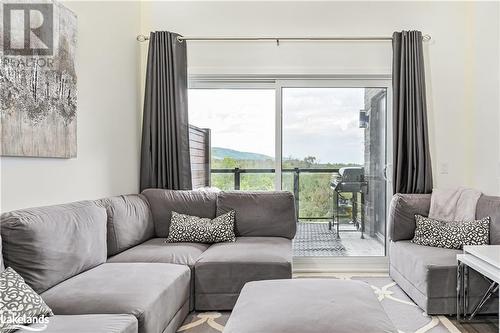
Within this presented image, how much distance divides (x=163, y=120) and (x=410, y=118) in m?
2.44

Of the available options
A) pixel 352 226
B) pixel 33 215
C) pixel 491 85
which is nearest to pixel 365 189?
pixel 352 226

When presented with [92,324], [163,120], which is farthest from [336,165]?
[92,324]

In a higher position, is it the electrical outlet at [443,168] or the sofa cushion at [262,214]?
the electrical outlet at [443,168]

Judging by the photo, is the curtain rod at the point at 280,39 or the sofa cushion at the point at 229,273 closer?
the sofa cushion at the point at 229,273

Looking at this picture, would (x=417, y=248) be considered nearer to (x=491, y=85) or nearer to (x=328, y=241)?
(x=328, y=241)

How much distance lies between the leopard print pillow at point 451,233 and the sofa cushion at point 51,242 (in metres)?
2.57

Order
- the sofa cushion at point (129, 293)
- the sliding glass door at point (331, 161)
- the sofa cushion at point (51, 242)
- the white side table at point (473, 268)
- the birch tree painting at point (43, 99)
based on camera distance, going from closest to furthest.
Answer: the sofa cushion at point (129, 293) → the sofa cushion at point (51, 242) → the birch tree painting at point (43, 99) → the white side table at point (473, 268) → the sliding glass door at point (331, 161)

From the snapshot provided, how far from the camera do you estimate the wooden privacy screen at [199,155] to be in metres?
3.89

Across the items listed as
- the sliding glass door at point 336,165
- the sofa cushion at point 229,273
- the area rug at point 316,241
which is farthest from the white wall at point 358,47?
the sofa cushion at point 229,273

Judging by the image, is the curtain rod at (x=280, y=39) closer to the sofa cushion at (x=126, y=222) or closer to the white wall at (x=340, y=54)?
the white wall at (x=340, y=54)

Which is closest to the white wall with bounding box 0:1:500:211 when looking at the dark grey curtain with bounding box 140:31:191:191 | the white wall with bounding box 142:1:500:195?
the white wall with bounding box 142:1:500:195

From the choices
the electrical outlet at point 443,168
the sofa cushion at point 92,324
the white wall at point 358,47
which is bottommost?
the sofa cushion at point 92,324

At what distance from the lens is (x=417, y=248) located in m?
2.97

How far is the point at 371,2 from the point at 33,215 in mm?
3620
